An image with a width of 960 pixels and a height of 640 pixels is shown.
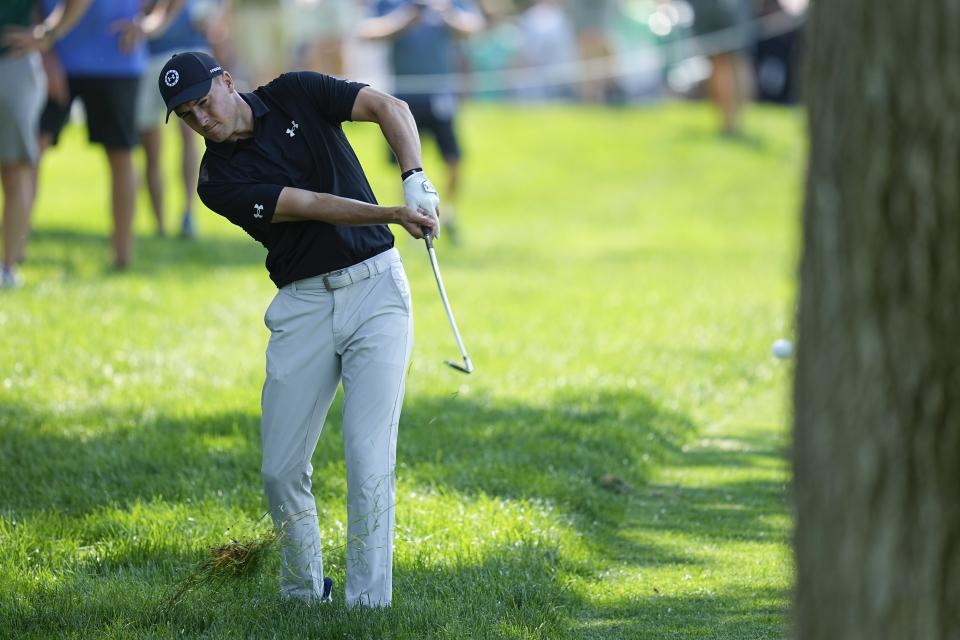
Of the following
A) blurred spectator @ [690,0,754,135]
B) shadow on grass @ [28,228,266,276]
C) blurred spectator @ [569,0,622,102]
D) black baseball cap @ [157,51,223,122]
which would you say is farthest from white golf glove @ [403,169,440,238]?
blurred spectator @ [569,0,622,102]

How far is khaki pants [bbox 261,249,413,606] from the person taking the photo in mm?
4836

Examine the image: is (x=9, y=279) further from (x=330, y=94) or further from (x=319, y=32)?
(x=319, y=32)

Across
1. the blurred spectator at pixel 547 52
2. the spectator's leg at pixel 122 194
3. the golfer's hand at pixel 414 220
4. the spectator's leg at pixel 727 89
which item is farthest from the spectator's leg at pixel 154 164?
the blurred spectator at pixel 547 52

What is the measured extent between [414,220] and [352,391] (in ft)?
2.12

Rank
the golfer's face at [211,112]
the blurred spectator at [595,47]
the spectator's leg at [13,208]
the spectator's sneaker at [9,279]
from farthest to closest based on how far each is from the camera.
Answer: the blurred spectator at [595,47] → the spectator's sneaker at [9,279] → the spectator's leg at [13,208] → the golfer's face at [211,112]

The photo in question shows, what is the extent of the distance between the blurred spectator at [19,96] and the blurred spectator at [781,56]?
16.1 meters

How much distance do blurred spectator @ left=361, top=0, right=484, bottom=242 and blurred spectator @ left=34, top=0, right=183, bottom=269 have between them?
4.47 metres

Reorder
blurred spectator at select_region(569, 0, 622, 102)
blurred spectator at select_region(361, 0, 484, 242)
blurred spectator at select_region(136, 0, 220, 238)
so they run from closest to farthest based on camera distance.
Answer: blurred spectator at select_region(136, 0, 220, 238), blurred spectator at select_region(361, 0, 484, 242), blurred spectator at select_region(569, 0, 622, 102)

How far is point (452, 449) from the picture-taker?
7.18 metres

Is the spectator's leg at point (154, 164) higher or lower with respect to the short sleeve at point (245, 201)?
lower

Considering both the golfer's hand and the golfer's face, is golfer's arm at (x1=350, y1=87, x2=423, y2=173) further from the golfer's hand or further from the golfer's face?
the golfer's face

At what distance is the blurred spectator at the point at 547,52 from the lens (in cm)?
2489

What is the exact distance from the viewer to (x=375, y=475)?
15.9 ft

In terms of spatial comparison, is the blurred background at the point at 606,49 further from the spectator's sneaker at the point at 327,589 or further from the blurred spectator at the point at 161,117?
the spectator's sneaker at the point at 327,589
